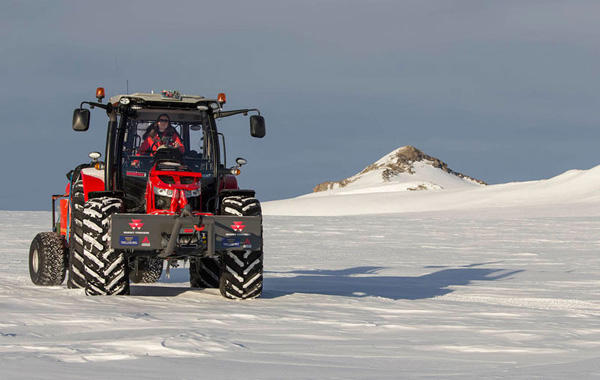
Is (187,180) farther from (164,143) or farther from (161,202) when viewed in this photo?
(164,143)

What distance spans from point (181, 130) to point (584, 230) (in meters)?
→ 20.2

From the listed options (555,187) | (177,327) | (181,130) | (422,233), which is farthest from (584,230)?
(555,187)

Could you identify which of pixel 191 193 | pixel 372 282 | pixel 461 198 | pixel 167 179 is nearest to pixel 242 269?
pixel 191 193

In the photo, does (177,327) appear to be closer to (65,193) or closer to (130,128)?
(130,128)

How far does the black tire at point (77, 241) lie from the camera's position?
34.5 ft

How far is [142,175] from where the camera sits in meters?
10.2

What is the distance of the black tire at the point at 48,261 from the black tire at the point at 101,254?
9.38 feet

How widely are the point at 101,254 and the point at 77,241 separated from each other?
101cm

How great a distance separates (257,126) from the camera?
1012cm

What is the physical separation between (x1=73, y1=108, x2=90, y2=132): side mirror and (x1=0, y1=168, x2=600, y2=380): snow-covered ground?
188 centimetres

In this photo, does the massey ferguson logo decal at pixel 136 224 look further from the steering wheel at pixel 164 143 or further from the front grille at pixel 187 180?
the steering wheel at pixel 164 143

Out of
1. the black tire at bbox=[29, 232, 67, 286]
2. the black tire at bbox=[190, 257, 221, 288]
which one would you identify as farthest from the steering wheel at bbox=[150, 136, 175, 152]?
the black tire at bbox=[29, 232, 67, 286]

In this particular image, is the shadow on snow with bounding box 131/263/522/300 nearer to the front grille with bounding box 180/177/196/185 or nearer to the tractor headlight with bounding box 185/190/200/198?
the tractor headlight with bounding box 185/190/200/198

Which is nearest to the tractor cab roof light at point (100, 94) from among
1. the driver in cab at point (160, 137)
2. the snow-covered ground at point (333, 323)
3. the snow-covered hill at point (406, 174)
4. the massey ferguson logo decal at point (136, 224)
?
the driver in cab at point (160, 137)
